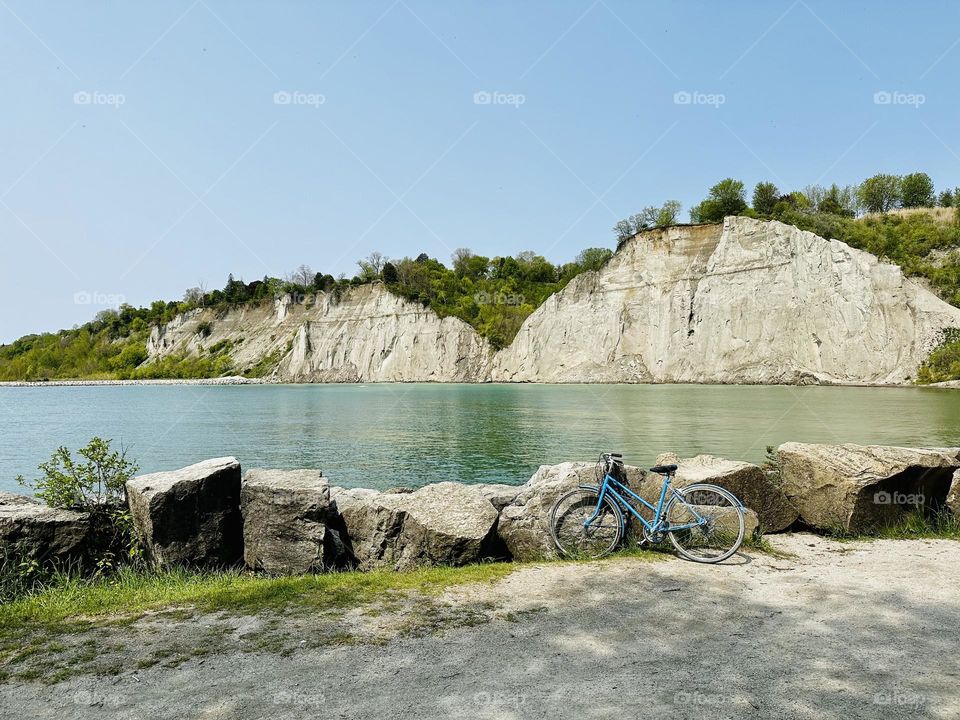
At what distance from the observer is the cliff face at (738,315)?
2783 inches

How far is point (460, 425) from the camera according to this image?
3512cm

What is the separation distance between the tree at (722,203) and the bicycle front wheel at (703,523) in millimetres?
93629

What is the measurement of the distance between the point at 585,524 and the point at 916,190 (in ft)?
457

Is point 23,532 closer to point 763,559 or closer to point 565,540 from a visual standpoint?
point 565,540

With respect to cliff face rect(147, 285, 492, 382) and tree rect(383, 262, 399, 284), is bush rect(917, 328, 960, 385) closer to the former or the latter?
cliff face rect(147, 285, 492, 382)

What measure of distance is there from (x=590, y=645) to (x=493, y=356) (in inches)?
3903

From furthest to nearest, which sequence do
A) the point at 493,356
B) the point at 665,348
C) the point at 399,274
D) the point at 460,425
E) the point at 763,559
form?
the point at 399,274 → the point at 493,356 → the point at 665,348 → the point at 460,425 → the point at 763,559

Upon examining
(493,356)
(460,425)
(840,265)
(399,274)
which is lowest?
(460,425)

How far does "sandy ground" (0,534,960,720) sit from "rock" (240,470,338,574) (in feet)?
7.48

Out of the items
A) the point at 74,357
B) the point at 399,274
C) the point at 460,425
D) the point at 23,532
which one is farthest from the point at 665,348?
the point at 74,357

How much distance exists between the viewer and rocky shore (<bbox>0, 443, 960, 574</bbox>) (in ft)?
25.8

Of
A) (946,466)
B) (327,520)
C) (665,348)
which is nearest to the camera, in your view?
(327,520)

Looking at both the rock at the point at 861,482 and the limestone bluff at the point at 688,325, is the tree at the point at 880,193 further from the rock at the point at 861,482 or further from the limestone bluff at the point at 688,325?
the rock at the point at 861,482

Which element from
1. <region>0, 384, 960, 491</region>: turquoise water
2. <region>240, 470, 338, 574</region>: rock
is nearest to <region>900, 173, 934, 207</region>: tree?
<region>0, 384, 960, 491</region>: turquoise water
